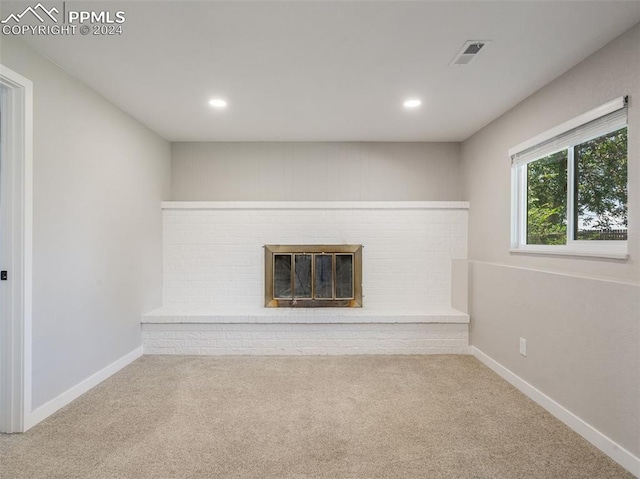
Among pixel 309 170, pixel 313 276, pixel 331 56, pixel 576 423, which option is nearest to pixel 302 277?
pixel 313 276

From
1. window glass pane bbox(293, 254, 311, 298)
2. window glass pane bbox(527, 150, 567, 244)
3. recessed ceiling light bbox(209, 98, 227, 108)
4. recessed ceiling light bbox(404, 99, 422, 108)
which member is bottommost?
window glass pane bbox(293, 254, 311, 298)

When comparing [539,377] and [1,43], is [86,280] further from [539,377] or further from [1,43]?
[539,377]

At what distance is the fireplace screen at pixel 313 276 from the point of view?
12.0 ft

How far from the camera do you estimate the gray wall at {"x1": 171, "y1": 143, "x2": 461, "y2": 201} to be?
3930 millimetres

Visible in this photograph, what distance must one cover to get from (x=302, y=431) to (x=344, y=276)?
6.22 feet

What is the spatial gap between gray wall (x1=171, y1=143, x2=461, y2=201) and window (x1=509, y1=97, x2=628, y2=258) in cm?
118

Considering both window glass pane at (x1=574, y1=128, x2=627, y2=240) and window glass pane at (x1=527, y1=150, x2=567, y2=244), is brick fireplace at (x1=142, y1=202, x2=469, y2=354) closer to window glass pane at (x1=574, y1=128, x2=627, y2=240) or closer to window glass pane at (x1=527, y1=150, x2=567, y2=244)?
window glass pane at (x1=527, y1=150, x2=567, y2=244)

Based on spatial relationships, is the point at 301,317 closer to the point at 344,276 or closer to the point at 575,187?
the point at 344,276

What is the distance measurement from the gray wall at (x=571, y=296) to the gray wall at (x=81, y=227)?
10.9ft

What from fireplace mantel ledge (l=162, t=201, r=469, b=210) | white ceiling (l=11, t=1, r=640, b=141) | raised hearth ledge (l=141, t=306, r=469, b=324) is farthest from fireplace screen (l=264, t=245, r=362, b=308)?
white ceiling (l=11, t=1, r=640, b=141)

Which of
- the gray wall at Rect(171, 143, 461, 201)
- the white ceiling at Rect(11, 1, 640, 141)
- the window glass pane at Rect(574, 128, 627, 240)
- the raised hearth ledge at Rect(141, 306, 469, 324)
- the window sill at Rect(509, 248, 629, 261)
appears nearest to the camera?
the white ceiling at Rect(11, 1, 640, 141)

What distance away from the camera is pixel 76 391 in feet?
7.89

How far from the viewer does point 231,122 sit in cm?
327

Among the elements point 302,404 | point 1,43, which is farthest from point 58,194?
point 302,404
